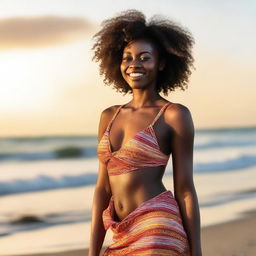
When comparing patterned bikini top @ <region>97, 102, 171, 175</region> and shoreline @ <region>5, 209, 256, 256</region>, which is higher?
shoreline @ <region>5, 209, 256, 256</region>

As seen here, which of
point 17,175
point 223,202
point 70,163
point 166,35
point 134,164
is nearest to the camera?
point 134,164

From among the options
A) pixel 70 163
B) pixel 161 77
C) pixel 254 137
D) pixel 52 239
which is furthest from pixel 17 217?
pixel 254 137

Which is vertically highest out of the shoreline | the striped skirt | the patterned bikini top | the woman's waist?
the shoreline

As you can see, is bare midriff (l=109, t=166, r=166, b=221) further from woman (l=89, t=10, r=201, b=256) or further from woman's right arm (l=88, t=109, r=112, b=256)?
woman's right arm (l=88, t=109, r=112, b=256)

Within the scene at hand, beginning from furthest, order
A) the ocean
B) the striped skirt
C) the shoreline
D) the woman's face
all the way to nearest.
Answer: the ocean
the shoreline
the woman's face
the striped skirt

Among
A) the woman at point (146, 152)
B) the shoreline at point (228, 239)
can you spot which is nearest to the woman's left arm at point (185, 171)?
the woman at point (146, 152)

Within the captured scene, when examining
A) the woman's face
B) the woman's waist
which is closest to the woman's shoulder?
the woman's face

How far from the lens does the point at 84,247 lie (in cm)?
727

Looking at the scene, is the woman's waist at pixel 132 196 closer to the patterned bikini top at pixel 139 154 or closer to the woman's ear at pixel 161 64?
the patterned bikini top at pixel 139 154

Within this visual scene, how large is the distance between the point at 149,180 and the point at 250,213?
20.2 feet

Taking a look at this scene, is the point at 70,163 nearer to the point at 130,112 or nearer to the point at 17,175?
the point at 17,175

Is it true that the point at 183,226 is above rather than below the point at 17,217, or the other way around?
below

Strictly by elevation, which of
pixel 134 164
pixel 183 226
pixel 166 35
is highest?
pixel 166 35

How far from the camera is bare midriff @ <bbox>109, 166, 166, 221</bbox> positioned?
3.46 meters
